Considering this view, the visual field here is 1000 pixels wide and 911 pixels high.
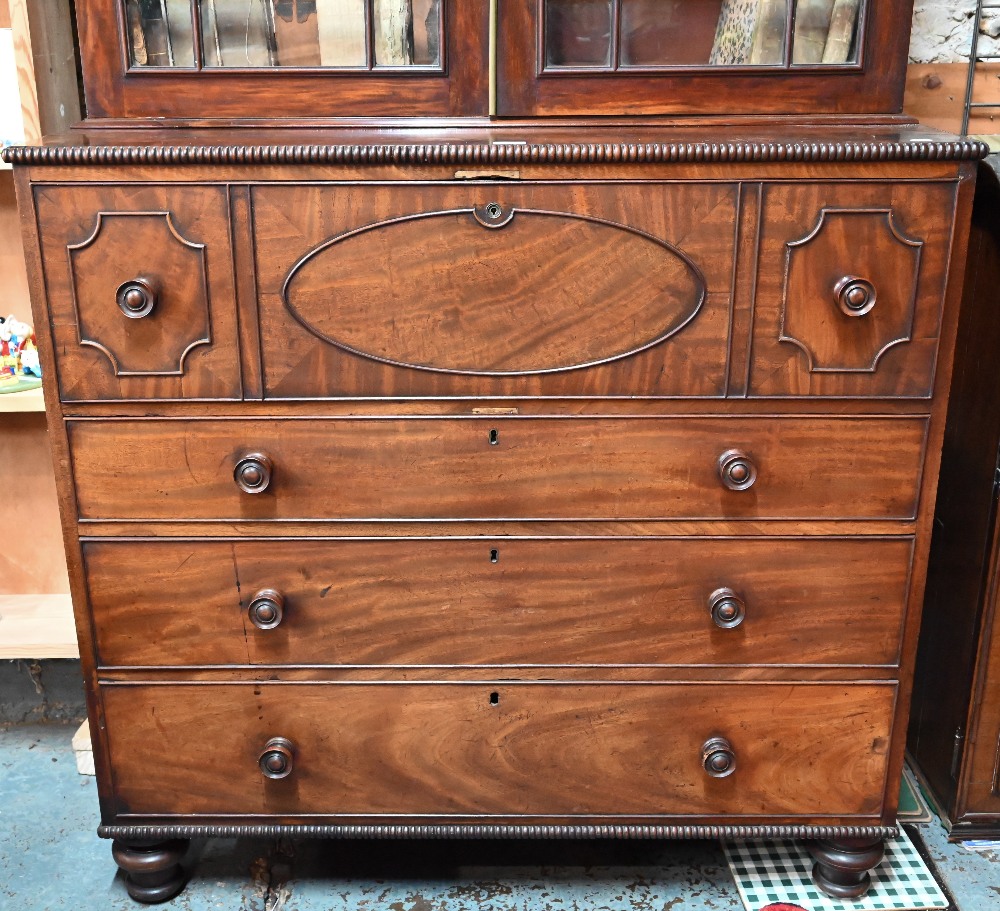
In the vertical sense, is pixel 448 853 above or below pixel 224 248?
below

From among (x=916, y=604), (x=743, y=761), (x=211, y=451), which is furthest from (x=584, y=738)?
(x=211, y=451)

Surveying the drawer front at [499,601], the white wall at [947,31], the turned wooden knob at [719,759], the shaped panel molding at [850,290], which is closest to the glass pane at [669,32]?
the shaped panel molding at [850,290]

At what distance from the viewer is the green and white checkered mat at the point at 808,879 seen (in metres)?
1.89

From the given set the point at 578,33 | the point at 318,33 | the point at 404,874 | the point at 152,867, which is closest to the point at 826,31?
the point at 578,33

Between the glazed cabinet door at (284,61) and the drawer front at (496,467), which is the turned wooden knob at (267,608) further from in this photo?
the glazed cabinet door at (284,61)

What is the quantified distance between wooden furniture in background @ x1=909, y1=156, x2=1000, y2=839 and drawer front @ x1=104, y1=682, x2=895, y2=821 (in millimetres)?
327

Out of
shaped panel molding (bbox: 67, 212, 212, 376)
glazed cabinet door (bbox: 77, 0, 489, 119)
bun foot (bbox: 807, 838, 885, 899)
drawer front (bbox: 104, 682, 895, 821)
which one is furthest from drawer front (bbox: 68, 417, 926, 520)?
bun foot (bbox: 807, 838, 885, 899)

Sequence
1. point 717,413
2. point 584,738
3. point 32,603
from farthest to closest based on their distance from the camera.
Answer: point 32,603 < point 584,738 < point 717,413

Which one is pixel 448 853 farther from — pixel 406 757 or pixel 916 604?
pixel 916 604

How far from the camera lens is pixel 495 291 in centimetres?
156

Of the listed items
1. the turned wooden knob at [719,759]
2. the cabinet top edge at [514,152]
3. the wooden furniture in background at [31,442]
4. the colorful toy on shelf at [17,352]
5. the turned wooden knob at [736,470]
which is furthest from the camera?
the colorful toy on shelf at [17,352]

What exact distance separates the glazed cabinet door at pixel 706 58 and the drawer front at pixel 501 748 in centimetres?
100

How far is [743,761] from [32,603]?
173cm

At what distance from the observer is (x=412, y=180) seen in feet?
4.93
